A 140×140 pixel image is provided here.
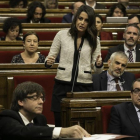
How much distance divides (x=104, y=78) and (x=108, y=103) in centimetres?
36

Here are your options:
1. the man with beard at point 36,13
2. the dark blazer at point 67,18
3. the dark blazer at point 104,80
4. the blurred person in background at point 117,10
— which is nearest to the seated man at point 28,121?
the dark blazer at point 104,80

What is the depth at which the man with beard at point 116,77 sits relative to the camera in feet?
7.96

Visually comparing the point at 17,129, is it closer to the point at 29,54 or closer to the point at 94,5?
the point at 29,54

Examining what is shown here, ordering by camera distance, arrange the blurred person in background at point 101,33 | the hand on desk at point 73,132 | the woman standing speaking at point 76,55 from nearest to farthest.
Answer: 1. the hand on desk at point 73,132
2. the woman standing speaking at point 76,55
3. the blurred person in background at point 101,33

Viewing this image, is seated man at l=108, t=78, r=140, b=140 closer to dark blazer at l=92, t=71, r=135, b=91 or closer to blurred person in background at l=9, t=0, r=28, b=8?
dark blazer at l=92, t=71, r=135, b=91

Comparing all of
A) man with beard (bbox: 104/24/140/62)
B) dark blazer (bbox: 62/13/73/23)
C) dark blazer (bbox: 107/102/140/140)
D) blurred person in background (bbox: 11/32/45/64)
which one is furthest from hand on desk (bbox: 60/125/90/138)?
dark blazer (bbox: 62/13/73/23)

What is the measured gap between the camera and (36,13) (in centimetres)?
377

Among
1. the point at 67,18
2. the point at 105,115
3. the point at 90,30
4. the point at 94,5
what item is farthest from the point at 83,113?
the point at 94,5

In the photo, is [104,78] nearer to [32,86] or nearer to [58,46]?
[58,46]

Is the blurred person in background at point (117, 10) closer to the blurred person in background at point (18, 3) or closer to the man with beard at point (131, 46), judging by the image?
the blurred person in background at point (18, 3)

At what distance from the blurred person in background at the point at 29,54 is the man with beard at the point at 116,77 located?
0.54 m

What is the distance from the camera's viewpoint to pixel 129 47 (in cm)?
313

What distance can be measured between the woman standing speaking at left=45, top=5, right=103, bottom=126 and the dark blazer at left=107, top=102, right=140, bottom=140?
0.89 feet

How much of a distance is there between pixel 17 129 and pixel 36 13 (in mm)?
2467
